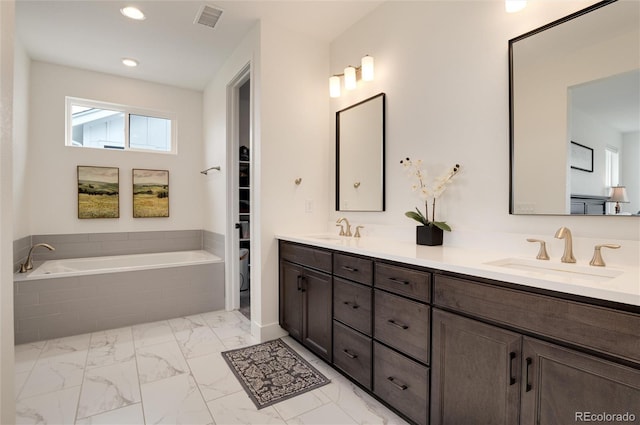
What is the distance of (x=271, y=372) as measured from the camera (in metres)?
2.19

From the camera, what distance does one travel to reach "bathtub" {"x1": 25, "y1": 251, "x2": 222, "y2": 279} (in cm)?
292

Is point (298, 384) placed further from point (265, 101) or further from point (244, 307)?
point (265, 101)

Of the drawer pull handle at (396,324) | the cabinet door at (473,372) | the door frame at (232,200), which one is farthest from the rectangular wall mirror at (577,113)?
the door frame at (232,200)

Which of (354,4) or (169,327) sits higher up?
(354,4)

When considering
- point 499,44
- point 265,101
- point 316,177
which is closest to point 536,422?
point 499,44

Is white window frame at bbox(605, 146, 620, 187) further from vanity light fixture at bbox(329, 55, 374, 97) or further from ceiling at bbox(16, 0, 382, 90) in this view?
ceiling at bbox(16, 0, 382, 90)

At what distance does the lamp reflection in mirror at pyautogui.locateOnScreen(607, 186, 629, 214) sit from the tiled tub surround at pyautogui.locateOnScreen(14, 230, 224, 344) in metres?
3.30

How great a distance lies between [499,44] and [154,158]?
12.8 feet

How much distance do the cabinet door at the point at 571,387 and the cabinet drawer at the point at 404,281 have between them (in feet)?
1.48

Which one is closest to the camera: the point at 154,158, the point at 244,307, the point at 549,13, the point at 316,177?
the point at 549,13

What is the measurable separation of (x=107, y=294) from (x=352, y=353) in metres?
2.45

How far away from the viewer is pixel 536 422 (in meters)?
1.11

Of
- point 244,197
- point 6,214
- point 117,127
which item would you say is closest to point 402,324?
point 6,214

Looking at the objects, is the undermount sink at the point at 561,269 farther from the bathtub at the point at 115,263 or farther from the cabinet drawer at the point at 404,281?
the bathtub at the point at 115,263
